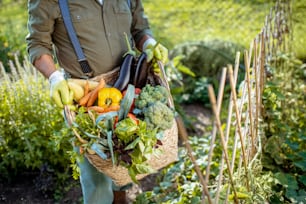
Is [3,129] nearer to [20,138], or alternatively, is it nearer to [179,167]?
[20,138]

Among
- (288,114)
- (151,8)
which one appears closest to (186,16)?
(151,8)

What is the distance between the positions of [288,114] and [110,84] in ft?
5.06

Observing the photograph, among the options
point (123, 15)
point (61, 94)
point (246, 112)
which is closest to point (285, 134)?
point (246, 112)

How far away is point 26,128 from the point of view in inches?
107

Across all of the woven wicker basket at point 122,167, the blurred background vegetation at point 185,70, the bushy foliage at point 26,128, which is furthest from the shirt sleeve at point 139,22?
the bushy foliage at point 26,128

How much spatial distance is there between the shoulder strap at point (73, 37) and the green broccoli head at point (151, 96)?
0.37 m

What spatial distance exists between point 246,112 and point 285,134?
0.68 metres

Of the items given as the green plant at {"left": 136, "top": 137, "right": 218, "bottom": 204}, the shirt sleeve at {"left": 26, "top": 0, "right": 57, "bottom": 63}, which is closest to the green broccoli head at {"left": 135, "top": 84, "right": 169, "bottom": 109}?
→ the shirt sleeve at {"left": 26, "top": 0, "right": 57, "bottom": 63}

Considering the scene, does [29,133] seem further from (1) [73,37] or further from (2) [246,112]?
(2) [246,112]

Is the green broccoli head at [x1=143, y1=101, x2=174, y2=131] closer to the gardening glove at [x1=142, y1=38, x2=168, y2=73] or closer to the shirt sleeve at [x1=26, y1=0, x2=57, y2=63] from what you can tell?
the gardening glove at [x1=142, y1=38, x2=168, y2=73]

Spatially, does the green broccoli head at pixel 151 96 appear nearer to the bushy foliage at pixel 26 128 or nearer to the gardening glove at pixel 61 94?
the gardening glove at pixel 61 94

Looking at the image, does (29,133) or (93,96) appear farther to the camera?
(29,133)

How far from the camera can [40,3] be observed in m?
1.84

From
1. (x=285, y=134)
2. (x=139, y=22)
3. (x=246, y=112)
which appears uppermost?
(x=139, y=22)
